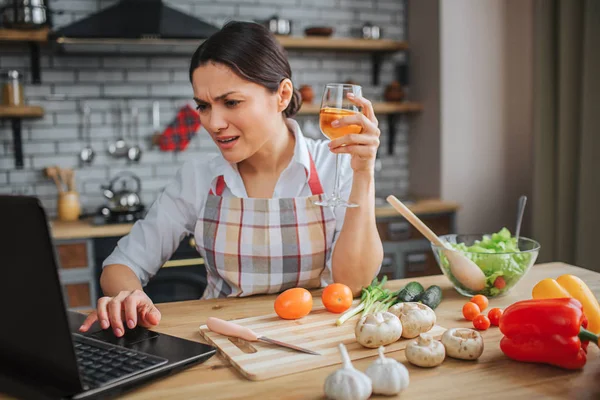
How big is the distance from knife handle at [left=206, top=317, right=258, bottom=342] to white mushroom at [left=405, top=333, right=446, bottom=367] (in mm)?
316

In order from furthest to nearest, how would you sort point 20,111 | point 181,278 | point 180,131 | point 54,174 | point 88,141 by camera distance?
1. point 180,131
2. point 88,141
3. point 54,174
4. point 20,111
5. point 181,278

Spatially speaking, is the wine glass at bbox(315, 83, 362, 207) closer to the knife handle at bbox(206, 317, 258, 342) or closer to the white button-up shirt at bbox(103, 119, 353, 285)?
the white button-up shirt at bbox(103, 119, 353, 285)

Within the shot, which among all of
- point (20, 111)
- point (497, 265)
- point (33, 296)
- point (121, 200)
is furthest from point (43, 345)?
point (20, 111)

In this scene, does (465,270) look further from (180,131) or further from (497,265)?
(180,131)

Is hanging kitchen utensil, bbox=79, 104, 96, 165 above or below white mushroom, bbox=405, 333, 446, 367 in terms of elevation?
above

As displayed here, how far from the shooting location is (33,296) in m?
0.84

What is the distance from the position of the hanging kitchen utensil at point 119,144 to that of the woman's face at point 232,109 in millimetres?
2203

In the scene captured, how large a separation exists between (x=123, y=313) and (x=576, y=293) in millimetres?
971

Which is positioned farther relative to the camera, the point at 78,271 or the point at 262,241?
the point at 78,271

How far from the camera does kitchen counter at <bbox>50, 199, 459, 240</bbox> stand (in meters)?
3.02

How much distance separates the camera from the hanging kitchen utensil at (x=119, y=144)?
12.2 ft

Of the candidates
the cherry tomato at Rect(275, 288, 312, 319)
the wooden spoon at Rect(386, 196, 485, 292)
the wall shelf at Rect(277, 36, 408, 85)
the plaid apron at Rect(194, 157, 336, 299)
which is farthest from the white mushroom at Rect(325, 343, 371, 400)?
the wall shelf at Rect(277, 36, 408, 85)

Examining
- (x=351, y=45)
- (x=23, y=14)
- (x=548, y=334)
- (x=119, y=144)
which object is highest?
(x=23, y=14)

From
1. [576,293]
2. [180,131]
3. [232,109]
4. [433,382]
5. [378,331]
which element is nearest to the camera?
[433,382]
